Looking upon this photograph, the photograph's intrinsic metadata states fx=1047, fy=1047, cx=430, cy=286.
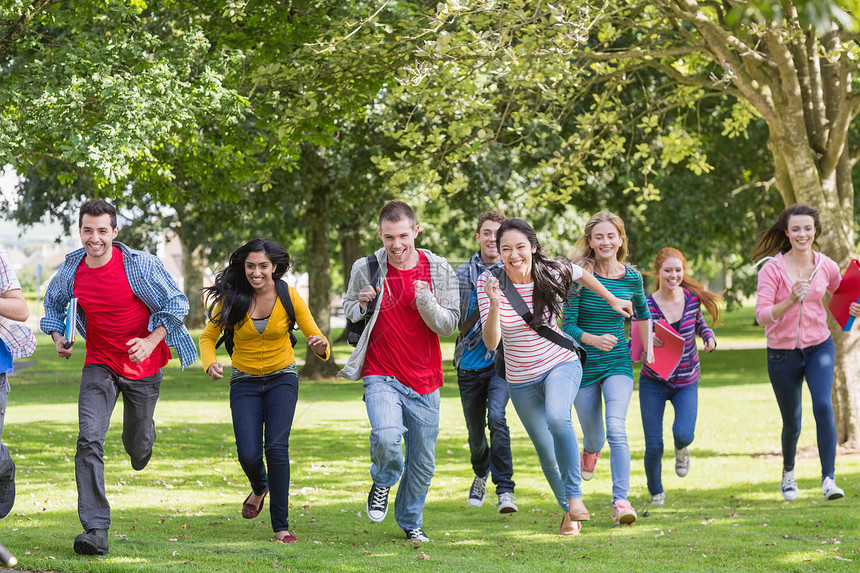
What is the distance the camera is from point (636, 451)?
1359 centimetres

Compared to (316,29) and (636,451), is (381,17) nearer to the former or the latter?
(316,29)

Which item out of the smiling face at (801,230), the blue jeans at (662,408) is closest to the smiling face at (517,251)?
the blue jeans at (662,408)

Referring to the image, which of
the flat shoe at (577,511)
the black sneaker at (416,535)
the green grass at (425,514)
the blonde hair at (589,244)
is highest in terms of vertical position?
the blonde hair at (589,244)

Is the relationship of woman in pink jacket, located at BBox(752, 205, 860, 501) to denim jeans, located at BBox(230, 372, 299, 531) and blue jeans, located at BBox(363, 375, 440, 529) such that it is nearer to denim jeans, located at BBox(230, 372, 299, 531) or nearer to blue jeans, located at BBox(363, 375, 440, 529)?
blue jeans, located at BBox(363, 375, 440, 529)

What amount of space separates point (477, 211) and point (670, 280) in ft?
59.1

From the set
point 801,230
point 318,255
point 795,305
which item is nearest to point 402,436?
point 795,305

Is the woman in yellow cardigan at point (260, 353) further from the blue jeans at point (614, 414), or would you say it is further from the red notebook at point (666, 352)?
the red notebook at point (666, 352)

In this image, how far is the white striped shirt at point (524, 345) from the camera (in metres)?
6.66

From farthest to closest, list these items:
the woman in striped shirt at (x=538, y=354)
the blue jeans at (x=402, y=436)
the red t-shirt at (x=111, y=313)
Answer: the woman in striped shirt at (x=538, y=354) < the blue jeans at (x=402, y=436) < the red t-shirt at (x=111, y=313)

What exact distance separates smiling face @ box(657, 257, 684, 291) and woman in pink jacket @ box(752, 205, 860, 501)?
0.60 m

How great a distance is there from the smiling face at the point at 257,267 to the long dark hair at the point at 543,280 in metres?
1.50

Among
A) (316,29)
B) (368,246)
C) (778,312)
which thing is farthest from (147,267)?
(368,246)

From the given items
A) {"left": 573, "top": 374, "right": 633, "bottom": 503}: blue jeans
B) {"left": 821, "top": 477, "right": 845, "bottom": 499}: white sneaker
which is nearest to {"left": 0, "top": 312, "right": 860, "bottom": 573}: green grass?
{"left": 821, "top": 477, "right": 845, "bottom": 499}: white sneaker

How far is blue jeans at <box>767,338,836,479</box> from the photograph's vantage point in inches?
312
